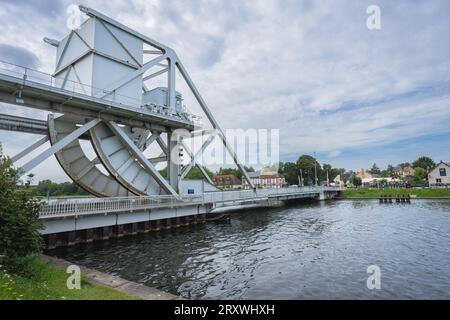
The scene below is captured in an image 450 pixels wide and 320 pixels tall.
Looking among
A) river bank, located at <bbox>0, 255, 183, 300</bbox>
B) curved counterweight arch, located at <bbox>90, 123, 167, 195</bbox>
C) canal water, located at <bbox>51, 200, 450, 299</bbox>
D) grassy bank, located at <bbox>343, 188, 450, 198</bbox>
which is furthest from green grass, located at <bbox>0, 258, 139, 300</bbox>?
grassy bank, located at <bbox>343, 188, 450, 198</bbox>

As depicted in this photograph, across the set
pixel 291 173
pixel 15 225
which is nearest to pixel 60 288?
pixel 15 225

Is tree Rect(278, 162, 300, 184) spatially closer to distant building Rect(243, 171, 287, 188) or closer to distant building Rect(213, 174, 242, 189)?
distant building Rect(243, 171, 287, 188)

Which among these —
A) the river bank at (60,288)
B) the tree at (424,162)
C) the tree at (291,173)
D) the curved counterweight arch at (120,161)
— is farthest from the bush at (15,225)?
the tree at (424,162)

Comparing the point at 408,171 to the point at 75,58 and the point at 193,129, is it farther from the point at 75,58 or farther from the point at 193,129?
the point at 75,58

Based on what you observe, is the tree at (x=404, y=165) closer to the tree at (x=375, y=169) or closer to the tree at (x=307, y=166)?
the tree at (x=375, y=169)

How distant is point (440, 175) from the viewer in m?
77.6

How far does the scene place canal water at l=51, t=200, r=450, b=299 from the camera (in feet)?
32.9

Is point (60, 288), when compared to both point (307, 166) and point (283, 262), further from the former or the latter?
point (307, 166)

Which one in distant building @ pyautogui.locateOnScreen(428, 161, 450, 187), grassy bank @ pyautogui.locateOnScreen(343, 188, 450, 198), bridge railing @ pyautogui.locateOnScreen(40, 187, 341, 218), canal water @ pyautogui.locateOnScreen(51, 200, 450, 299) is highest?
distant building @ pyautogui.locateOnScreen(428, 161, 450, 187)

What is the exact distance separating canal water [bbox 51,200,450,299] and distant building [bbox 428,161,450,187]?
71.1 meters

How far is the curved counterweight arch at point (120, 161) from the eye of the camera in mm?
22719

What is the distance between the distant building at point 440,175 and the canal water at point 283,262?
71.1 m
